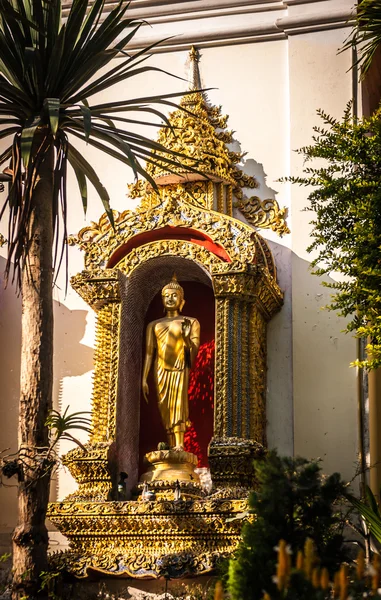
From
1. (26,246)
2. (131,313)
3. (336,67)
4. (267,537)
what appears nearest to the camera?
(267,537)

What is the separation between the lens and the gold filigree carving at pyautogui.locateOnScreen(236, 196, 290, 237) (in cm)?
1082

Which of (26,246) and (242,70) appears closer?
(26,246)

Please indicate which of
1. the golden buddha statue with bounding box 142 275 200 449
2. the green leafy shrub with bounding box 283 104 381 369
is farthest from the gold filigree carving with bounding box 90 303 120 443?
the green leafy shrub with bounding box 283 104 381 369

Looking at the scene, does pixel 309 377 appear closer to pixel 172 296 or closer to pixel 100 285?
pixel 172 296

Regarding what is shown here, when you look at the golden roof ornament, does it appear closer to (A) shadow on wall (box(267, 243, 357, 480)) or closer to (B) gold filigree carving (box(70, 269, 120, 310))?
(A) shadow on wall (box(267, 243, 357, 480))

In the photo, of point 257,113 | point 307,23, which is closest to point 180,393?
point 257,113

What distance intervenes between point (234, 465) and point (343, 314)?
160cm

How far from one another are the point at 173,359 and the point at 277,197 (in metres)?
2.14

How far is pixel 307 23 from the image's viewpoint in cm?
1128

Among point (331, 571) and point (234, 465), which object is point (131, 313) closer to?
point (234, 465)

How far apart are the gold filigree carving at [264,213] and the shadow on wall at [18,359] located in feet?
6.49

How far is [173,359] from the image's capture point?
10070mm

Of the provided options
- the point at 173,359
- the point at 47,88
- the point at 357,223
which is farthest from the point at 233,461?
the point at 47,88

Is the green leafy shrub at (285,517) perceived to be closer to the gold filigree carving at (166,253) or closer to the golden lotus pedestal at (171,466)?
the golden lotus pedestal at (171,466)
